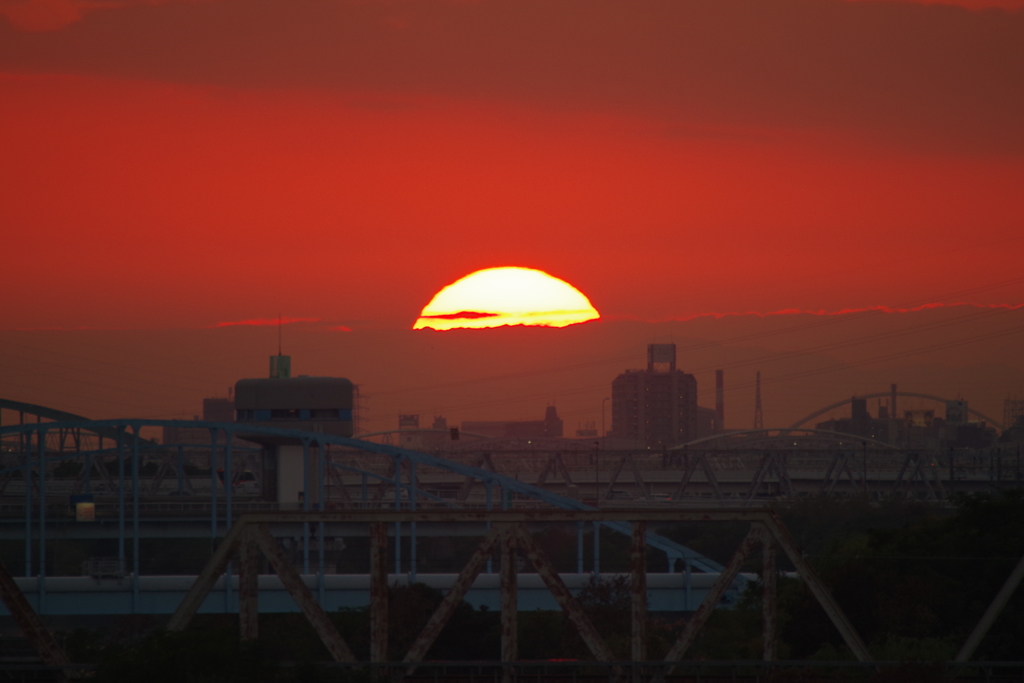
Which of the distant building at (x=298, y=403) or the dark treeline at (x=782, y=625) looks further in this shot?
the distant building at (x=298, y=403)

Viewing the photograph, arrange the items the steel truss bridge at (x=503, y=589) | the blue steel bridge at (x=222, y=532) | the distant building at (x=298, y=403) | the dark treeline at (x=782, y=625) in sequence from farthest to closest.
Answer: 1. the distant building at (x=298, y=403)
2. the blue steel bridge at (x=222, y=532)
3. the steel truss bridge at (x=503, y=589)
4. the dark treeline at (x=782, y=625)

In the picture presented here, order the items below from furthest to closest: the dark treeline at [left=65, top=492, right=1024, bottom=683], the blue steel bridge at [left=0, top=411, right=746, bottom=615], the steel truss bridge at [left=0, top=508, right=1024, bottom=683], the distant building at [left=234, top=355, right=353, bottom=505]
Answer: the distant building at [left=234, top=355, right=353, bottom=505] → the blue steel bridge at [left=0, top=411, right=746, bottom=615] → the steel truss bridge at [left=0, top=508, right=1024, bottom=683] → the dark treeline at [left=65, top=492, right=1024, bottom=683]

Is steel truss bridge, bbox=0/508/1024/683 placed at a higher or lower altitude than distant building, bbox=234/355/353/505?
lower

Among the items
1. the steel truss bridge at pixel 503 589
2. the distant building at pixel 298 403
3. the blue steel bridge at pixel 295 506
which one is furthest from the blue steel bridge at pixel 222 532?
the steel truss bridge at pixel 503 589

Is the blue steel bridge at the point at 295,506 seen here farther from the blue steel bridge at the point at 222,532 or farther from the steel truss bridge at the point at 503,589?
the steel truss bridge at the point at 503,589

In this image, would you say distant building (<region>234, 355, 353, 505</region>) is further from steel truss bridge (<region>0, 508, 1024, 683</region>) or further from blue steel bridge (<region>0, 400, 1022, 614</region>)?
steel truss bridge (<region>0, 508, 1024, 683</region>)

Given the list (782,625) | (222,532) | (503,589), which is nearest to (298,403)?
(222,532)

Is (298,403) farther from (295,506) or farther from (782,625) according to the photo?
(782,625)

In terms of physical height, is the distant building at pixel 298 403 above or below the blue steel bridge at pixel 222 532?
above

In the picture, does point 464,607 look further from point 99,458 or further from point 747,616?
point 99,458

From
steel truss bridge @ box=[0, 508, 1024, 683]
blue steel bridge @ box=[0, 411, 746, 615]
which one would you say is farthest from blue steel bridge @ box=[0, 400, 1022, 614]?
steel truss bridge @ box=[0, 508, 1024, 683]
